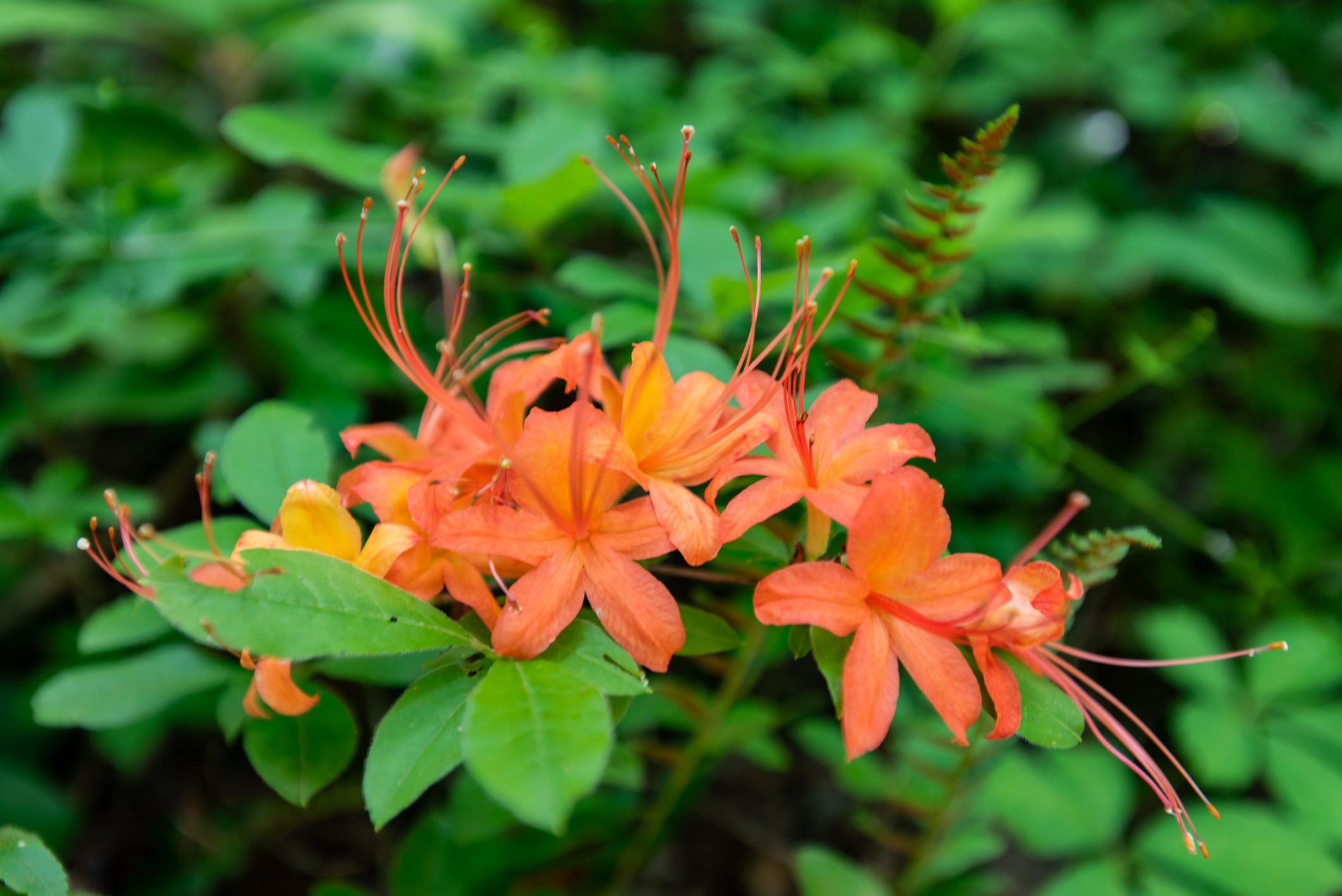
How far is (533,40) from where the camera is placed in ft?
5.04

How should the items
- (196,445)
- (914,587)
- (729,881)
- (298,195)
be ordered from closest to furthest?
(914,587)
(196,445)
(298,195)
(729,881)

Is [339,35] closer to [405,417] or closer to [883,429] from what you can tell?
[405,417]

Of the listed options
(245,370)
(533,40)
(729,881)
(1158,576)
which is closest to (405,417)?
(245,370)

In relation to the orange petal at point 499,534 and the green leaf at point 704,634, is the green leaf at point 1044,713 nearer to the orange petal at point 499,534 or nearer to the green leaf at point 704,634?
the green leaf at point 704,634

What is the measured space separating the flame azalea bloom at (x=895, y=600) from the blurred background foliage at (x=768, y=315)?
0.78ft

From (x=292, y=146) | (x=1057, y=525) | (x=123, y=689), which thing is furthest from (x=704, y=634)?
(x=292, y=146)

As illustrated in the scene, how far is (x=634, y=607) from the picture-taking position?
0.67 meters

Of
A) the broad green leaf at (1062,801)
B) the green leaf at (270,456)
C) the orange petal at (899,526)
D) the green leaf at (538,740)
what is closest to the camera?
the green leaf at (538,740)

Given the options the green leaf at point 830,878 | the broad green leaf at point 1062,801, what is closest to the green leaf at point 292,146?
the green leaf at point 830,878

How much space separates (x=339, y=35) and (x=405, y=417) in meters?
0.94

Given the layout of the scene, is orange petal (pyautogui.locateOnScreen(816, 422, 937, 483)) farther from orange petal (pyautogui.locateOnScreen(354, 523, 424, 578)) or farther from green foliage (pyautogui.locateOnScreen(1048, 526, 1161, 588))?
orange petal (pyautogui.locateOnScreen(354, 523, 424, 578))

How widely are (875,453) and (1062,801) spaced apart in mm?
989

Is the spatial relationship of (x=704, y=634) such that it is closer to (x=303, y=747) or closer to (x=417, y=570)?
(x=417, y=570)

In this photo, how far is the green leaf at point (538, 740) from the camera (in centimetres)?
54
